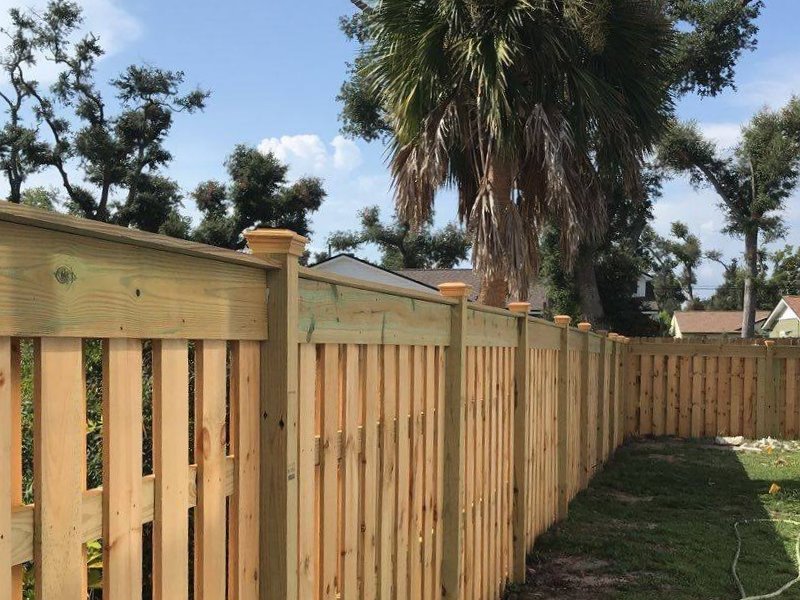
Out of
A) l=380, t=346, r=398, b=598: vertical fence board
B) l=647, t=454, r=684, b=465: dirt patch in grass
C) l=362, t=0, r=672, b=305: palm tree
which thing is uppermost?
l=362, t=0, r=672, b=305: palm tree

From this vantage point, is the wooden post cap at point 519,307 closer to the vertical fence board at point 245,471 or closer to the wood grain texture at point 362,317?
the wood grain texture at point 362,317

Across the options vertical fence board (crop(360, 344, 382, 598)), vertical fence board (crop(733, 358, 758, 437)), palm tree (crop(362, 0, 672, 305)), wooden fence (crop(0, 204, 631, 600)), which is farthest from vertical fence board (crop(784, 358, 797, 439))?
vertical fence board (crop(360, 344, 382, 598))

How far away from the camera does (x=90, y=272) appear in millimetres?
1351

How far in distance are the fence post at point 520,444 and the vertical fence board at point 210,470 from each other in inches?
142

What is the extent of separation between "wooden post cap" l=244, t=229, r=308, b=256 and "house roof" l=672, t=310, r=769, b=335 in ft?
A: 205

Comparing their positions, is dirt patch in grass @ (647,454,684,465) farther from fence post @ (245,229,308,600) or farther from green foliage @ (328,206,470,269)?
green foliage @ (328,206,470,269)

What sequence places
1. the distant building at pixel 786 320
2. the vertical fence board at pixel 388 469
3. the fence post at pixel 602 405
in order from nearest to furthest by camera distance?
the vertical fence board at pixel 388 469 → the fence post at pixel 602 405 → the distant building at pixel 786 320

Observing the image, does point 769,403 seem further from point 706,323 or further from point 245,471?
Result: point 706,323

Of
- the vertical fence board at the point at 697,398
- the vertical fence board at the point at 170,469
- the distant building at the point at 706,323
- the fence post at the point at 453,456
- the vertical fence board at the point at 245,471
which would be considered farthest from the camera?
the distant building at the point at 706,323

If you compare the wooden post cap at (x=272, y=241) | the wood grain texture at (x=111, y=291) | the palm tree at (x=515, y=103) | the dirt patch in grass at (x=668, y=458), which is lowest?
the dirt patch in grass at (x=668, y=458)

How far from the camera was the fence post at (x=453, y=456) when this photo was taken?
3639 millimetres

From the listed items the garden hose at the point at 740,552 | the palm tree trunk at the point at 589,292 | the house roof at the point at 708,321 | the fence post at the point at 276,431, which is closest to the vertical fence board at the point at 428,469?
the fence post at the point at 276,431

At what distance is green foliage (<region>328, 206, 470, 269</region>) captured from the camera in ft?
171

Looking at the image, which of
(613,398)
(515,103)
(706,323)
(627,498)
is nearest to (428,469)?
(627,498)
